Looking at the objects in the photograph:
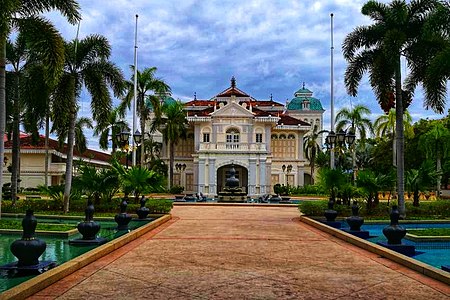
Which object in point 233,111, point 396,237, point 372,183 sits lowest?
point 396,237

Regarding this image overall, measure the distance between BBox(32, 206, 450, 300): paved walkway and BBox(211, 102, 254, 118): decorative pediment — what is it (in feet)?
119

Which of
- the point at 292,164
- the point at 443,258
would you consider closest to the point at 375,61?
the point at 443,258

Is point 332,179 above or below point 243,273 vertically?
above

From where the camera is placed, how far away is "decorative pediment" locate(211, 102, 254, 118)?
162 feet

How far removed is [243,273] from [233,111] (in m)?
41.8

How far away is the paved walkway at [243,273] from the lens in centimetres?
702

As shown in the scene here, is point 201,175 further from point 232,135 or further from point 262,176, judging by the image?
point 262,176

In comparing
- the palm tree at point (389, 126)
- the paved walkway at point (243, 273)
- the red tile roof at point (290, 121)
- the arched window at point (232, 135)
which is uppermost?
the red tile roof at point (290, 121)

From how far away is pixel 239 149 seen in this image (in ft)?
154

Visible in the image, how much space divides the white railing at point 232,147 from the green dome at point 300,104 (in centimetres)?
4725

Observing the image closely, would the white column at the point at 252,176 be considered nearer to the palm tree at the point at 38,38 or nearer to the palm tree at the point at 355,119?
the palm tree at the point at 355,119

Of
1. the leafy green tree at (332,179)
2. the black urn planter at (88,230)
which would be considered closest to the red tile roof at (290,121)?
the leafy green tree at (332,179)

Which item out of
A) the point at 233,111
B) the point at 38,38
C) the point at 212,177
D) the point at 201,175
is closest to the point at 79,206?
the point at 38,38

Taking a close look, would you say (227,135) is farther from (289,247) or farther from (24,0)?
(289,247)
